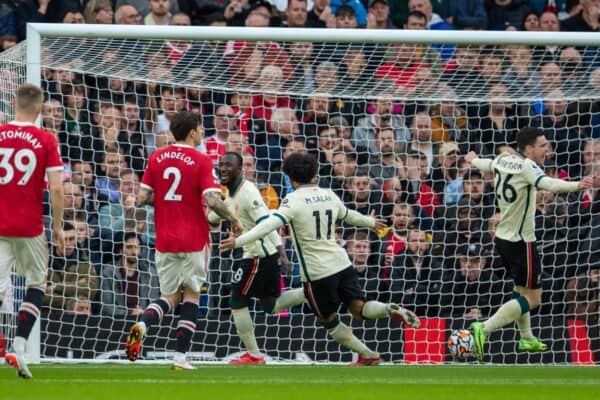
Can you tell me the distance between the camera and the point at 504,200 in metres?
12.4

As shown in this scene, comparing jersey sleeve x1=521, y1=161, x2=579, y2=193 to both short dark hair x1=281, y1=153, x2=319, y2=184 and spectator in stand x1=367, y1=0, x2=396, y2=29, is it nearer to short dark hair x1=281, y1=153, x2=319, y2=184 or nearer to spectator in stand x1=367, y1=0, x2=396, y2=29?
short dark hair x1=281, y1=153, x2=319, y2=184

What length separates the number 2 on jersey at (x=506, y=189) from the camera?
40.6ft

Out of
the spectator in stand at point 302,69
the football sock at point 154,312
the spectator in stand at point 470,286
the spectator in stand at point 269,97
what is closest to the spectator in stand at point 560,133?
the spectator in stand at point 470,286

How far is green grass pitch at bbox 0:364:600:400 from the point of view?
8477 millimetres

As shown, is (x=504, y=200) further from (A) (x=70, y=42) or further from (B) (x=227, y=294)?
(A) (x=70, y=42)

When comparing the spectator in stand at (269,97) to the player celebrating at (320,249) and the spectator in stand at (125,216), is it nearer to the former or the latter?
the spectator in stand at (125,216)

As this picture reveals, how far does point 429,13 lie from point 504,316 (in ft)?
19.0

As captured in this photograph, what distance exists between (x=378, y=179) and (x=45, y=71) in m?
3.67

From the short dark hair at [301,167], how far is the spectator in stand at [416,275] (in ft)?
8.65

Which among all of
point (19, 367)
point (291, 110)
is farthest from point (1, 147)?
point (291, 110)

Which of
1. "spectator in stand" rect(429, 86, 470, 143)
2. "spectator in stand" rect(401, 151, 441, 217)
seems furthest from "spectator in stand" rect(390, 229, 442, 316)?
"spectator in stand" rect(429, 86, 470, 143)

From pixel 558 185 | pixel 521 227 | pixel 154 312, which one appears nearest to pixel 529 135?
pixel 558 185

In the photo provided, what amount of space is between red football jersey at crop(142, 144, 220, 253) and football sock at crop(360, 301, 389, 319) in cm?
172

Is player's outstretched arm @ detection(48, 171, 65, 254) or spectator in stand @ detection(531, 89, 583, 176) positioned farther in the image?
spectator in stand @ detection(531, 89, 583, 176)
